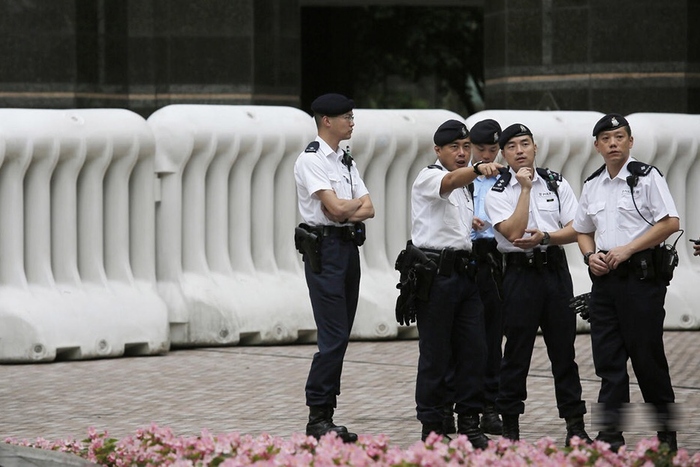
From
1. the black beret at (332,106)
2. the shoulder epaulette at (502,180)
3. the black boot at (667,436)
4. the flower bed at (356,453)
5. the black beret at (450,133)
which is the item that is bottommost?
the black boot at (667,436)

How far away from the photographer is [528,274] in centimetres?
875

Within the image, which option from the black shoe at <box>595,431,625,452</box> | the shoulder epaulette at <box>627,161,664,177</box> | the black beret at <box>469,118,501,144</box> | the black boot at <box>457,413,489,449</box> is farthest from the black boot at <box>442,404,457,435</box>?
the shoulder epaulette at <box>627,161,664,177</box>

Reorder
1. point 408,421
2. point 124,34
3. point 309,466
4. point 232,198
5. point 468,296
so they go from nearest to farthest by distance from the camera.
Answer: point 309,466
point 468,296
point 408,421
point 232,198
point 124,34

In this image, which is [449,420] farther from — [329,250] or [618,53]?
[618,53]

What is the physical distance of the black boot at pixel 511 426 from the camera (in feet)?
28.7

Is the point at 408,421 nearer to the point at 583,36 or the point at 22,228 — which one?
the point at 22,228

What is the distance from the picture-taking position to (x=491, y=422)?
934 cm

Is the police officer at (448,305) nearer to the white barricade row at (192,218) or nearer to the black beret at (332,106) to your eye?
the black beret at (332,106)

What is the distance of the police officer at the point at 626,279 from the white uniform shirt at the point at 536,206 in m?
0.51

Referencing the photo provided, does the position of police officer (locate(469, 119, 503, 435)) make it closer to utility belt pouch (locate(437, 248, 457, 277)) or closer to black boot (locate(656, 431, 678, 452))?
utility belt pouch (locate(437, 248, 457, 277))

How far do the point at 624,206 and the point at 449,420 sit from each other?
5.38 ft

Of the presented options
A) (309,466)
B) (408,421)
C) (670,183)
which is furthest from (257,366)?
(309,466)

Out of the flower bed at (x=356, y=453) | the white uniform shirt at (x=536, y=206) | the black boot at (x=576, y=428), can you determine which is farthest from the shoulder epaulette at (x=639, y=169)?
the flower bed at (x=356, y=453)

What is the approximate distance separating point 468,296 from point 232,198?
180 inches
